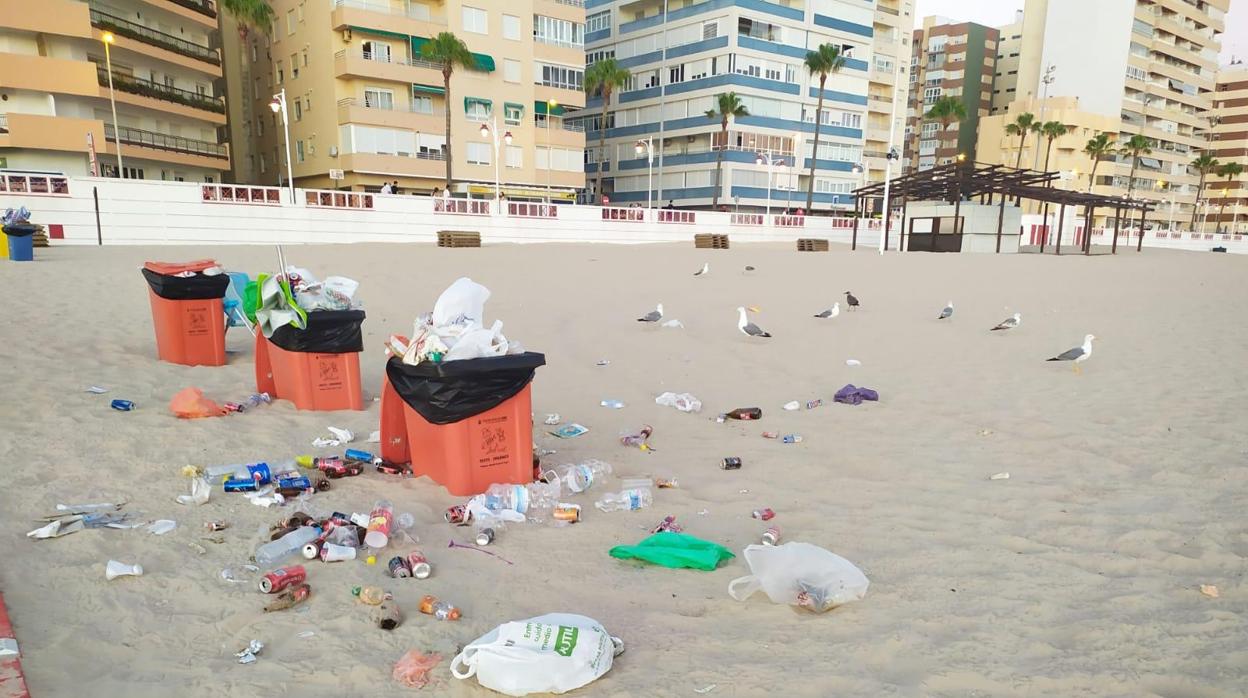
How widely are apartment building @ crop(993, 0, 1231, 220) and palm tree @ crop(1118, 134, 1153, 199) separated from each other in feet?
4.16

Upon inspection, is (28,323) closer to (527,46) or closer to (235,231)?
(235,231)

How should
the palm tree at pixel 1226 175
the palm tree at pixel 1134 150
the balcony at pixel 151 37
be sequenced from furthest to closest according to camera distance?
the palm tree at pixel 1226 175, the palm tree at pixel 1134 150, the balcony at pixel 151 37

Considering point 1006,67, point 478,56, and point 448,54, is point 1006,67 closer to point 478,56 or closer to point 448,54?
point 478,56

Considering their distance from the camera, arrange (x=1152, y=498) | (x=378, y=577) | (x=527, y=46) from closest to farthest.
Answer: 1. (x=378, y=577)
2. (x=1152, y=498)
3. (x=527, y=46)

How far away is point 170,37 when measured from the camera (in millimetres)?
37406

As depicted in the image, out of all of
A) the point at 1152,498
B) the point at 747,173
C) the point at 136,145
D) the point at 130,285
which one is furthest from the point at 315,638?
the point at 747,173

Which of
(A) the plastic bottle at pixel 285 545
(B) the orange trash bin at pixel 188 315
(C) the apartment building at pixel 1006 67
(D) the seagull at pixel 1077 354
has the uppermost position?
(C) the apartment building at pixel 1006 67

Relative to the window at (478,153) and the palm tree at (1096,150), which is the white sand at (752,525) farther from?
the palm tree at (1096,150)

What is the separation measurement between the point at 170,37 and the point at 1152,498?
46.9 meters

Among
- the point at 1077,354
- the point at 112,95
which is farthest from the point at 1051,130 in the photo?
the point at 112,95

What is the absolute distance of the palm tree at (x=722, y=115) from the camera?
50812 millimetres

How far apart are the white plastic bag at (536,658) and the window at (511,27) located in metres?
46.5

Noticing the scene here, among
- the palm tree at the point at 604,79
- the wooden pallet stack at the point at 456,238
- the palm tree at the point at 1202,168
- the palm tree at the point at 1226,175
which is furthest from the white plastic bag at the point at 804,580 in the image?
the palm tree at the point at 1226,175

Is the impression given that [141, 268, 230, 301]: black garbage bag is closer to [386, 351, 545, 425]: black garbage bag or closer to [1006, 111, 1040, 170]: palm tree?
[386, 351, 545, 425]: black garbage bag
